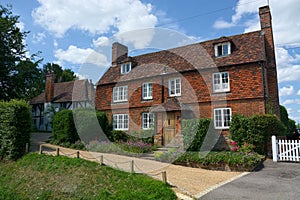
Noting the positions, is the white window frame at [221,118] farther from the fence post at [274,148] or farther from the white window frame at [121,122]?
the white window frame at [121,122]

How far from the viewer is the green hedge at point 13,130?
12508mm

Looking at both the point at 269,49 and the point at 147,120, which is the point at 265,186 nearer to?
the point at 147,120

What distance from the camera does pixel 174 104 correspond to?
1648cm

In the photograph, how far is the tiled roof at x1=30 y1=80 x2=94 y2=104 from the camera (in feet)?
105

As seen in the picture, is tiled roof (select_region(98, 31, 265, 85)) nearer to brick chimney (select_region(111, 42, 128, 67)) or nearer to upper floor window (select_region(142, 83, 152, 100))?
upper floor window (select_region(142, 83, 152, 100))

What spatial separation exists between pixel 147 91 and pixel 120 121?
152 inches

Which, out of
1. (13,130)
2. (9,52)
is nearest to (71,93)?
(9,52)

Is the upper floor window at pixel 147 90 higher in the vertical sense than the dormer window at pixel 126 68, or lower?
lower

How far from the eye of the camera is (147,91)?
19078 millimetres

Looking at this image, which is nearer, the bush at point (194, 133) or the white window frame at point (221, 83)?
the bush at point (194, 133)

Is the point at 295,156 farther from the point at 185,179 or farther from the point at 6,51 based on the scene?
the point at 6,51

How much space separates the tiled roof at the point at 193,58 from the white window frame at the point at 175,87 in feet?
2.58

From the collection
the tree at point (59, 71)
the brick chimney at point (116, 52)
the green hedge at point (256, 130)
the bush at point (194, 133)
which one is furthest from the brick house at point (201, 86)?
the tree at point (59, 71)

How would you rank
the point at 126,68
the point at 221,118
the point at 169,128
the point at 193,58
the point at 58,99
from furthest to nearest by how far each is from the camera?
the point at 58,99 → the point at 126,68 → the point at 193,58 → the point at 169,128 → the point at 221,118
